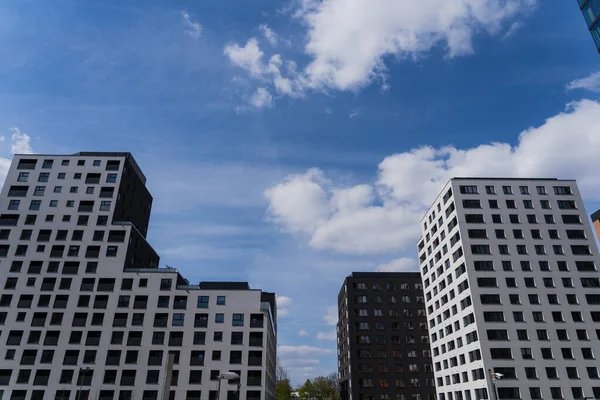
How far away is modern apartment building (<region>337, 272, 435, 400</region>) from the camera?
317 ft

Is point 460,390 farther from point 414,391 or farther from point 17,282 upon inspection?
point 17,282

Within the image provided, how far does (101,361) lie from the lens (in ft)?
229

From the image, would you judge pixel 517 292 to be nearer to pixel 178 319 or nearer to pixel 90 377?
pixel 178 319

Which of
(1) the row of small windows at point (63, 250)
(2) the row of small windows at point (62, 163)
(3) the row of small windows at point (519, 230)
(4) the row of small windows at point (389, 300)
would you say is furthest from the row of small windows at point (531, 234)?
(2) the row of small windows at point (62, 163)

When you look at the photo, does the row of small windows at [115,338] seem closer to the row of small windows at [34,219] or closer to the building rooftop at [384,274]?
the row of small windows at [34,219]

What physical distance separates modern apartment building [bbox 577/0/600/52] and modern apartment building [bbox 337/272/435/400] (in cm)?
8833

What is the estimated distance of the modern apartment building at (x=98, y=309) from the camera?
68.7 metres

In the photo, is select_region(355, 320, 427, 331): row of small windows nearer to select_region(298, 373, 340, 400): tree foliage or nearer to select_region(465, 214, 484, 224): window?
select_region(465, 214, 484, 224): window

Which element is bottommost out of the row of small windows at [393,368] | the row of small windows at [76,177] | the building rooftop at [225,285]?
the row of small windows at [393,368]

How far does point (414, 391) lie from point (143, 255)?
2747 inches

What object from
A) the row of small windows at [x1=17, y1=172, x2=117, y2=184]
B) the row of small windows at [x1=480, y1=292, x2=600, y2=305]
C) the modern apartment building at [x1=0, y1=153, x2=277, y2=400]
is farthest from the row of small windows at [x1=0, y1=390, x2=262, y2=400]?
the row of small windows at [x1=480, y1=292, x2=600, y2=305]

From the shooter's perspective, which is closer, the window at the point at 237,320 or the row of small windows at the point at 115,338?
the row of small windows at the point at 115,338

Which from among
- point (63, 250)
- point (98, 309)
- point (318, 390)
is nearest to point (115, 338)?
point (98, 309)

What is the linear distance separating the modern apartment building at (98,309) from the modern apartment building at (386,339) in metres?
32.7
